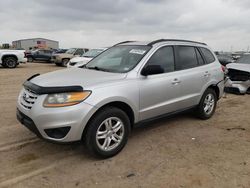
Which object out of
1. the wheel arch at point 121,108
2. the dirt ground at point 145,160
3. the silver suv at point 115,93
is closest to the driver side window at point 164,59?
the silver suv at point 115,93

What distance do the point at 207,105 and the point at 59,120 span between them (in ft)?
11.7

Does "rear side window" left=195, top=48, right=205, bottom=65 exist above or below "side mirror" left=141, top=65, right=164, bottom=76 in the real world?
above

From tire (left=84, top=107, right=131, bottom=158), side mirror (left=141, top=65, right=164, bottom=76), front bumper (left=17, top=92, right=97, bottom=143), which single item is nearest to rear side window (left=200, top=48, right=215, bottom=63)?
side mirror (left=141, top=65, right=164, bottom=76)

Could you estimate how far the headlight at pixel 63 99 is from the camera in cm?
316

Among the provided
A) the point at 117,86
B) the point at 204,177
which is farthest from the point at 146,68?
the point at 204,177

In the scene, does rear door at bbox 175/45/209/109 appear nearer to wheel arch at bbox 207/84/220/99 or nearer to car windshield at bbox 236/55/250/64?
wheel arch at bbox 207/84/220/99

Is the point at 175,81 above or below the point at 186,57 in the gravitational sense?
below

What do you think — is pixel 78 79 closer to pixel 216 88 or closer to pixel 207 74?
pixel 207 74

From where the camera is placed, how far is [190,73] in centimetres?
479

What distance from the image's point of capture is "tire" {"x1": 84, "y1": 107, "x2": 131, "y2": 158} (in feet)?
11.0

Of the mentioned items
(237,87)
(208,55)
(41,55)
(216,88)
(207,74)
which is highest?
(41,55)

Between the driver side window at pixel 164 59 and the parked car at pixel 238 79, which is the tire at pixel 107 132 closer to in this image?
the driver side window at pixel 164 59

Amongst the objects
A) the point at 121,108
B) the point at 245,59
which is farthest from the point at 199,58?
the point at 245,59

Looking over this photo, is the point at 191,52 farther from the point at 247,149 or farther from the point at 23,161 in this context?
the point at 23,161
